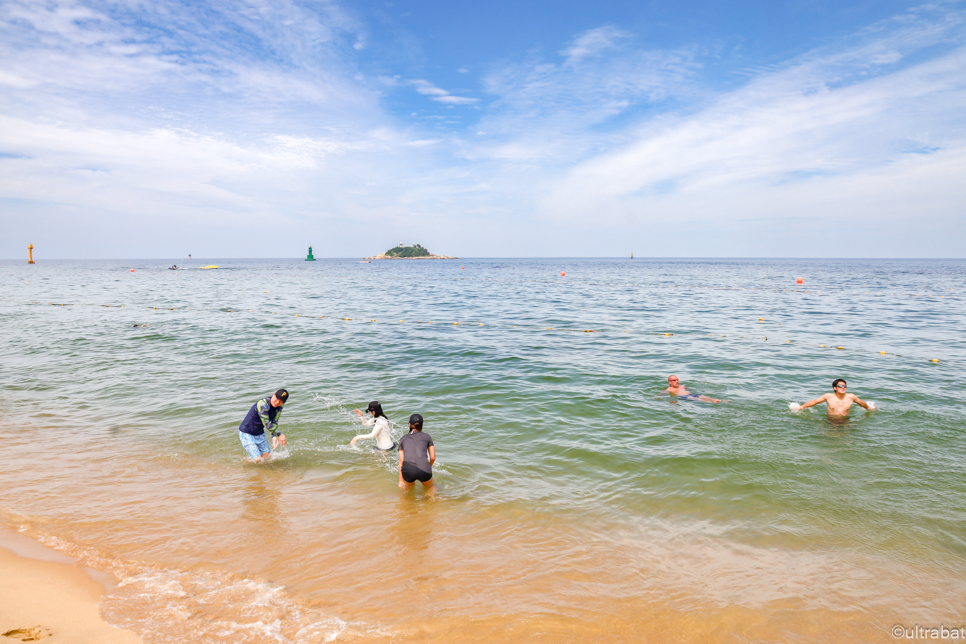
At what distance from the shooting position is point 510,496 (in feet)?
27.6

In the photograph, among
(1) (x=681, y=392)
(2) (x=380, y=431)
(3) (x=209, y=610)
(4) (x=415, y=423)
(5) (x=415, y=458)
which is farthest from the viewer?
(1) (x=681, y=392)

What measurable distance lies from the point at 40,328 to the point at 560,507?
2899cm

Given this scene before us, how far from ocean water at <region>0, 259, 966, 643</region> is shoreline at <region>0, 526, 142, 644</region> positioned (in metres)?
0.21

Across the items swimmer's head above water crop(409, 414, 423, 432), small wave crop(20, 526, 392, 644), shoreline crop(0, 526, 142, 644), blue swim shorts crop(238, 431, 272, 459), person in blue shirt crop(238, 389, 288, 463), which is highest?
swimmer's head above water crop(409, 414, 423, 432)

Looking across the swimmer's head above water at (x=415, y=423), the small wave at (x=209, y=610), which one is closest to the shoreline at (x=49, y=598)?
the small wave at (x=209, y=610)

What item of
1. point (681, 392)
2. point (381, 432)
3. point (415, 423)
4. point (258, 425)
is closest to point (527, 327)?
point (681, 392)

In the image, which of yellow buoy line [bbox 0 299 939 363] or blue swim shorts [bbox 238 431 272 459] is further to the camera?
yellow buoy line [bbox 0 299 939 363]

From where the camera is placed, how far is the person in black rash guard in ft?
27.0

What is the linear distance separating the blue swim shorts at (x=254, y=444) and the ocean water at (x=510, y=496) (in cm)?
33

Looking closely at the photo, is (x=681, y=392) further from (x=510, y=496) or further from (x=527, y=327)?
(x=527, y=327)

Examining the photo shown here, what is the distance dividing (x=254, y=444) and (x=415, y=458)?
3524 mm

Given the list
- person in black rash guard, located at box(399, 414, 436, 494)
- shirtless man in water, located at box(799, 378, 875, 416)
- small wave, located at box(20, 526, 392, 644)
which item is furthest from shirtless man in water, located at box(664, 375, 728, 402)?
small wave, located at box(20, 526, 392, 644)

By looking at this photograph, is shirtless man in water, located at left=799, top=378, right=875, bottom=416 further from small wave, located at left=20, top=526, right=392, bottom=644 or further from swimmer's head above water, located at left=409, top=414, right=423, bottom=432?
small wave, located at left=20, top=526, right=392, bottom=644

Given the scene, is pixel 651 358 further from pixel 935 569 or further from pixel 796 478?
pixel 935 569
